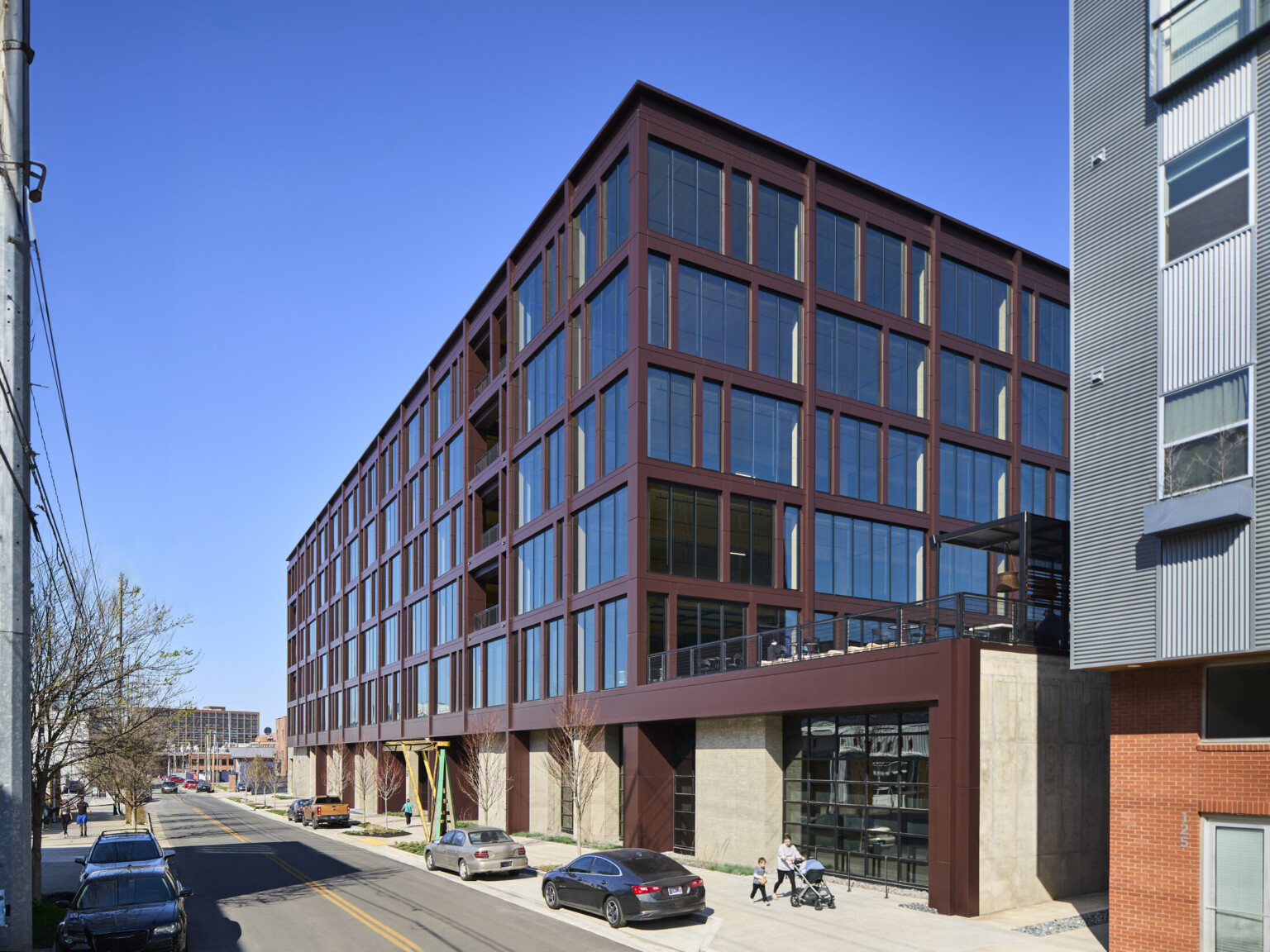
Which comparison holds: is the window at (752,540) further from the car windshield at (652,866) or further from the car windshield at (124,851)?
the car windshield at (124,851)

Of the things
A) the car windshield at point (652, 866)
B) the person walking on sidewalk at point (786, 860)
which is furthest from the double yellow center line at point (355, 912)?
the person walking on sidewalk at point (786, 860)

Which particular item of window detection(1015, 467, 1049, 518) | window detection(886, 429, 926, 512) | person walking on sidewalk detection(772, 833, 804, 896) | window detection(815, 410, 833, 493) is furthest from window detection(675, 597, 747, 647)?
window detection(1015, 467, 1049, 518)

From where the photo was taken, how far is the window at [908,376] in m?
43.1

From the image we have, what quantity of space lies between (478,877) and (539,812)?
609 inches

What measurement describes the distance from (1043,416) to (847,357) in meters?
13.0

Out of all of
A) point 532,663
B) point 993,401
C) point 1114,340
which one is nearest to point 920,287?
point 993,401

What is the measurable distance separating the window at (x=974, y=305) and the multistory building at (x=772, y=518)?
0.20m

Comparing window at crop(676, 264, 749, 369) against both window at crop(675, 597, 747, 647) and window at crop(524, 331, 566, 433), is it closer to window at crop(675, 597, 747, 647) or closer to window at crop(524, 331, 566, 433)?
window at crop(524, 331, 566, 433)

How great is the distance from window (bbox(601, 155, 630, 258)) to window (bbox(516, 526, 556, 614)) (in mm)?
12235

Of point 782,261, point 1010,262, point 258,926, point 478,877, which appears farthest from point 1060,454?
point 258,926

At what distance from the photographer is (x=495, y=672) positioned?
50094 mm

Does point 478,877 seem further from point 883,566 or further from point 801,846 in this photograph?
point 883,566

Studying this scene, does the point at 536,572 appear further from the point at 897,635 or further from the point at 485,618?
the point at 897,635

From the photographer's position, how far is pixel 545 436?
44.6 meters
